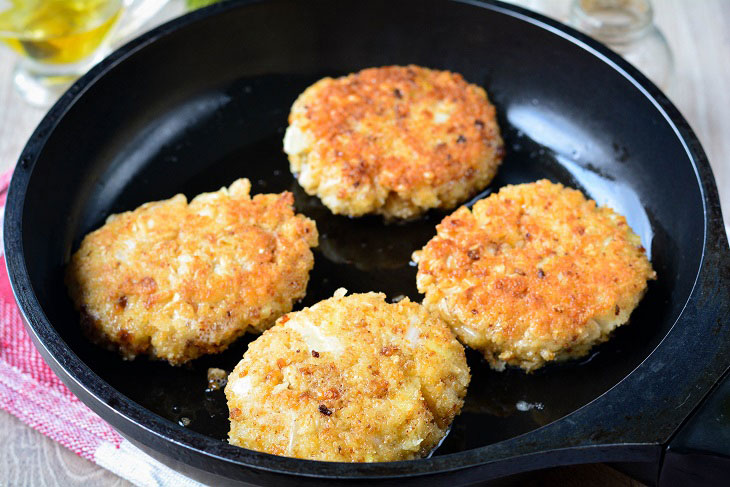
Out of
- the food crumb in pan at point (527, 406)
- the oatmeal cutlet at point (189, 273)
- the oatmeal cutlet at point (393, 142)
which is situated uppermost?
the oatmeal cutlet at point (393, 142)

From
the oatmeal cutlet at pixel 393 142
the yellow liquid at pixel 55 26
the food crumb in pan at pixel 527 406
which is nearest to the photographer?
the food crumb in pan at pixel 527 406

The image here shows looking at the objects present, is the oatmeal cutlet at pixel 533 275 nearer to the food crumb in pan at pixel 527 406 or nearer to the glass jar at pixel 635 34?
the food crumb in pan at pixel 527 406

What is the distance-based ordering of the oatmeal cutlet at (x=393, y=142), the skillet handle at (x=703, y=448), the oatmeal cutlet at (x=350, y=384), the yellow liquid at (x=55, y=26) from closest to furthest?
the skillet handle at (x=703, y=448)
the oatmeal cutlet at (x=350, y=384)
the oatmeal cutlet at (x=393, y=142)
the yellow liquid at (x=55, y=26)

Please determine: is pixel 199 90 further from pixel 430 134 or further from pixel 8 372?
pixel 8 372

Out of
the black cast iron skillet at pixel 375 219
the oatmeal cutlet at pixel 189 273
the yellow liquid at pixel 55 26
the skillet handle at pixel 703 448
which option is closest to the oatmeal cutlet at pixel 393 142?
the black cast iron skillet at pixel 375 219

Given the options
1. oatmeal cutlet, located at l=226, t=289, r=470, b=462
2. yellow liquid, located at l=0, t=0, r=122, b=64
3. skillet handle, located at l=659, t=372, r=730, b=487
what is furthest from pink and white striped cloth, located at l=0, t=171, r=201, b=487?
skillet handle, located at l=659, t=372, r=730, b=487

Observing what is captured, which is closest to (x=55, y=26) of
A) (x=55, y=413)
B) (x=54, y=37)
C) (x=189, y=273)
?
(x=54, y=37)
